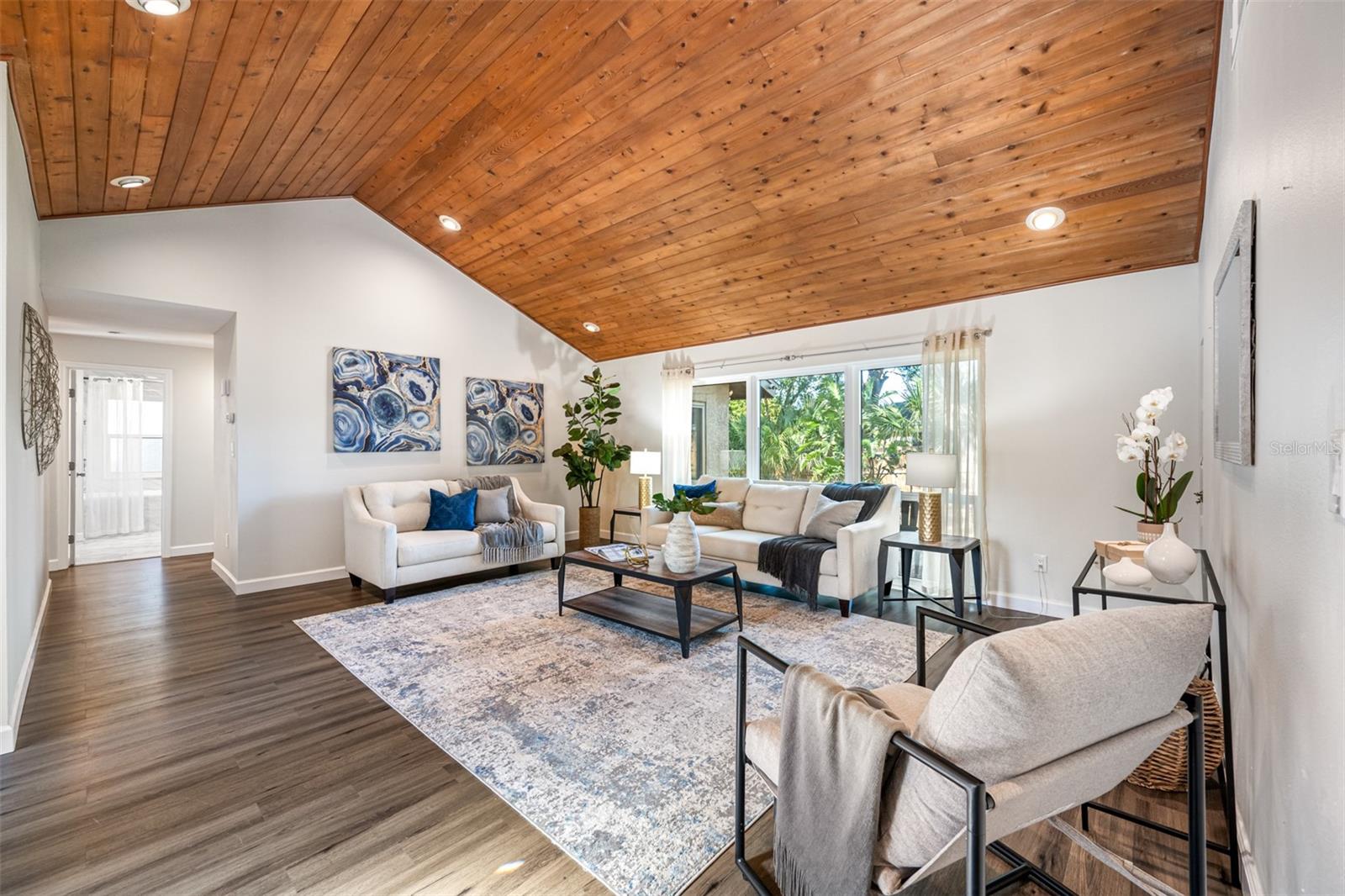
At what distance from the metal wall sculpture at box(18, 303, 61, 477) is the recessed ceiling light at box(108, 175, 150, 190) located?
2.96 feet

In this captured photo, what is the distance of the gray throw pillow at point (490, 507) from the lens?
17.5ft

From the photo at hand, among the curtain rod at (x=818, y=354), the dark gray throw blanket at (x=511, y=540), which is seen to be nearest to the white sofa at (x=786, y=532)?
the dark gray throw blanket at (x=511, y=540)

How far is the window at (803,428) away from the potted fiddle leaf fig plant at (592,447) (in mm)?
1641

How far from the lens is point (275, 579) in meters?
4.88

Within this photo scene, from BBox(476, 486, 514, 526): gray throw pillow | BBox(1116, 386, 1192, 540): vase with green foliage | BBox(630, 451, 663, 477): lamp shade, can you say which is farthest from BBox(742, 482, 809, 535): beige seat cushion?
BBox(1116, 386, 1192, 540): vase with green foliage

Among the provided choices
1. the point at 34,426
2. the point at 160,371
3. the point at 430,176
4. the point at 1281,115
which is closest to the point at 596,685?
the point at 1281,115

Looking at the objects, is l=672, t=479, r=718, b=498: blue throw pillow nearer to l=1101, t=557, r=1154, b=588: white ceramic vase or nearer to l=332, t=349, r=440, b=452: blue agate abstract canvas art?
l=332, t=349, r=440, b=452: blue agate abstract canvas art

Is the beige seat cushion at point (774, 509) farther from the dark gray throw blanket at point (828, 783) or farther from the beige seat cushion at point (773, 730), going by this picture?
the dark gray throw blanket at point (828, 783)

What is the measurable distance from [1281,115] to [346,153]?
16.0 ft

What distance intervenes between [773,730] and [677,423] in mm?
4948

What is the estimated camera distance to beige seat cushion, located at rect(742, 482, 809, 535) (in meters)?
4.90

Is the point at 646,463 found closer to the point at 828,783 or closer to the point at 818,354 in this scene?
the point at 818,354

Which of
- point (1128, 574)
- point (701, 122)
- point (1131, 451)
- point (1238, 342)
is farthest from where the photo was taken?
point (701, 122)

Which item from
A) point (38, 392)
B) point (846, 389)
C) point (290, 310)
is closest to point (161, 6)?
point (38, 392)
